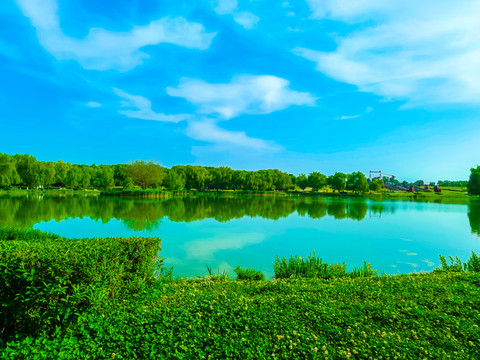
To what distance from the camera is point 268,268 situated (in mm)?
11680

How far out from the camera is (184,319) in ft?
15.4

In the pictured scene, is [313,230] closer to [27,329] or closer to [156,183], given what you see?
[27,329]

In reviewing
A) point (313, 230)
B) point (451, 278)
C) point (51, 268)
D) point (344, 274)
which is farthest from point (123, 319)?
point (313, 230)

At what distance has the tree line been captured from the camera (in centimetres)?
8025

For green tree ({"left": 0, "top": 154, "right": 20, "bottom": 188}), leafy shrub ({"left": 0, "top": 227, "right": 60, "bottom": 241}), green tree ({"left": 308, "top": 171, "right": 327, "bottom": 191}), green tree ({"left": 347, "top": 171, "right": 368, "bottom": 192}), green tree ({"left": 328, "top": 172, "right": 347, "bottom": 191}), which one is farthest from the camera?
green tree ({"left": 308, "top": 171, "right": 327, "bottom": 191})

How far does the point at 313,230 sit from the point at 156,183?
75672 millimetres

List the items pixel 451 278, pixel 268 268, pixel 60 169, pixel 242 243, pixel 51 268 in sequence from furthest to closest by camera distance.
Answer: pixel 60 169 → pixel 242 243 → pixel 268 268 → pixel 451 278 → pixel 51 268

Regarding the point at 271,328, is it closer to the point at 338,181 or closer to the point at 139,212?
the point at 139,212

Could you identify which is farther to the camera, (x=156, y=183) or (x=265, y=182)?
(x=265, y=182)

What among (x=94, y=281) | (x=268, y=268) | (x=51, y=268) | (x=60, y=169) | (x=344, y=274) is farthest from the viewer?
(x=60, y=169)

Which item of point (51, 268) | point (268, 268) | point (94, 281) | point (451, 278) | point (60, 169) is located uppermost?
point (60, 169)

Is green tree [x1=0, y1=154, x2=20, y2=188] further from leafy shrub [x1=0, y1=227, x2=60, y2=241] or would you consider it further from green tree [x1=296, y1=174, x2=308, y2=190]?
green tree [x1=296, y1=174, x2=308, y2=190]

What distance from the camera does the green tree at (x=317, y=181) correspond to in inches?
5281

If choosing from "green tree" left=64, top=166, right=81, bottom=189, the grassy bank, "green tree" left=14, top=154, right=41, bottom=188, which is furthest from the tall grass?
"green tree" left=64, top=166, right=81, bottom=189
